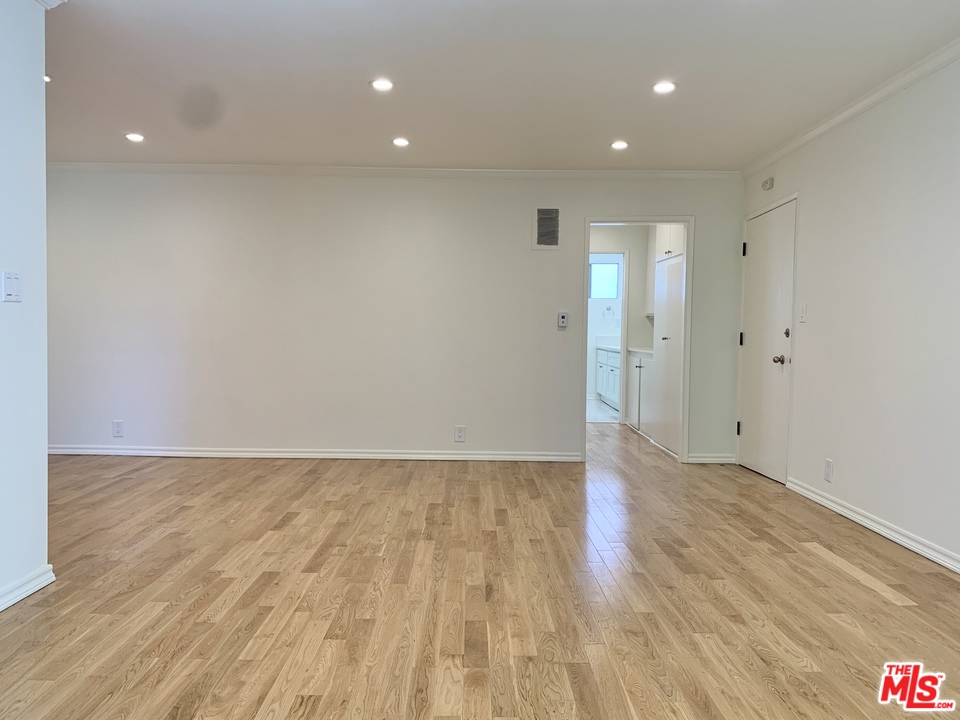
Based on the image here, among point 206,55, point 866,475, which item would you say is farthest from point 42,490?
point 866,475

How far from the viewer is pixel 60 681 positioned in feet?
5.57

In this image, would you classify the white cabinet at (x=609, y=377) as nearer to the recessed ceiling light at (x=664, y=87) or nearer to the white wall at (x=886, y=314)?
the white wall at (x=886, y=314)

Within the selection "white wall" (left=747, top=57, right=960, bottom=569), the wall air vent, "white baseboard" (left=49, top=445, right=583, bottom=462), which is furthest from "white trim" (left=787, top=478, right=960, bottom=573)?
the wall air vent

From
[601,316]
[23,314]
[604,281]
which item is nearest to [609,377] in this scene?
[601,316]

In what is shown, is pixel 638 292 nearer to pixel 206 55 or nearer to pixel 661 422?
pixel 661 422

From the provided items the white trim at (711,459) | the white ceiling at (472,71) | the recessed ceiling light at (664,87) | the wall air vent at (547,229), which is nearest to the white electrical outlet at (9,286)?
the white ceiling at (472,71)

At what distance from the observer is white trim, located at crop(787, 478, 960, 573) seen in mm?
2678

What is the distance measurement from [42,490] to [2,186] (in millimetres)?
1215

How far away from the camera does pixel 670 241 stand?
17.9 feet

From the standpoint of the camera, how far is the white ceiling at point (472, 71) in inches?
95.7

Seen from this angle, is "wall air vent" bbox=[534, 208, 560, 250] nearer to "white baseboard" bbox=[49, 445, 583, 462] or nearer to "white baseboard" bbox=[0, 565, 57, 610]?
"white baseboard" bbox=[49, 445, 583, 462]

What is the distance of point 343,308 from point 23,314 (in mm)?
2737

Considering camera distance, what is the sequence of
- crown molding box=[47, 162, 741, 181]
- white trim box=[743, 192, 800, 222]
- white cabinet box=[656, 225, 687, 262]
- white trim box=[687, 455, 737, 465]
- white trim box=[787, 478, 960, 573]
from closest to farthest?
white trim box=[787, 478, 960, 573], white trim box=[743, 192, 800, 222], crown molding box=[47, 162, 741, 181], white trim box=[687, 455, 737, 465], white cabinet box=[656, 225, 687, 262]

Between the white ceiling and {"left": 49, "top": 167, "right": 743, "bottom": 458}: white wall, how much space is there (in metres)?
0.56
